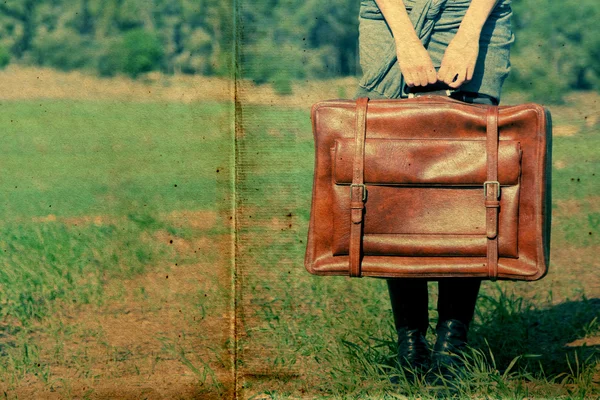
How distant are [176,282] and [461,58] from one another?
51.1 inches

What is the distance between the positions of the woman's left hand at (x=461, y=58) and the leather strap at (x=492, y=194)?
225mm

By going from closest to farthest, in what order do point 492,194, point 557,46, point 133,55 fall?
point 492,194, point 133,55, point 557,46

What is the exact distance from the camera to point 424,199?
2.99m

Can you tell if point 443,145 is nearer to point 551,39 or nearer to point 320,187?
point 320,187

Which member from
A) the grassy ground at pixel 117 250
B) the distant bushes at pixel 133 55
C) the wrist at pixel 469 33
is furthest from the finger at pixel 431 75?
the distant bushes at pixel 133 55

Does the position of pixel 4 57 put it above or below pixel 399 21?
below

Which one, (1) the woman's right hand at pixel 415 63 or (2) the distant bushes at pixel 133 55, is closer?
(1) the woman's right hand at pixel 415 63

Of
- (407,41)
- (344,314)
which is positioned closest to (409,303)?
(344,314)

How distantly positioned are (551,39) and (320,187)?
6.25 ft

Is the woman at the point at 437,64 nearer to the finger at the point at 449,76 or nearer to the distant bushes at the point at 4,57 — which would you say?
the finger at the point at 449,76

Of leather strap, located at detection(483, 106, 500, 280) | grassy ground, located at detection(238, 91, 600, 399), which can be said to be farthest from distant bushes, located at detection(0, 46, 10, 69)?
leather strap, located at detection(483, 106, 500, 280)

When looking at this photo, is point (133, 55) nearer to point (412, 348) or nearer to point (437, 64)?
point (437, 64)

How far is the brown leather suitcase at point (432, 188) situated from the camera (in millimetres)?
2932

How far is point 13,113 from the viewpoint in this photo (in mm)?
3695
